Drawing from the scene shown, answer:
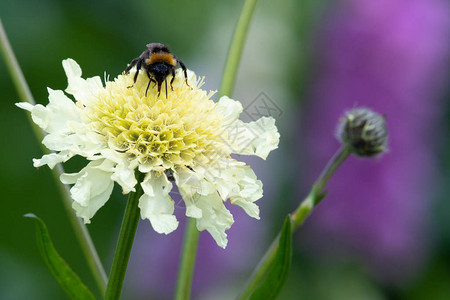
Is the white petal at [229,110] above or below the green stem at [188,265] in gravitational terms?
above

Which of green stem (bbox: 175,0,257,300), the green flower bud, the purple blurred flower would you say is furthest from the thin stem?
the purple blurred flower

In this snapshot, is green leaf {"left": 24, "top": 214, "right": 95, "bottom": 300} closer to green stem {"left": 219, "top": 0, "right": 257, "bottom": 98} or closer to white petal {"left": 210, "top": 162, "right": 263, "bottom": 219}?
white petal {"left": 210, "top": 162, "right": 263, "bottom": 219}

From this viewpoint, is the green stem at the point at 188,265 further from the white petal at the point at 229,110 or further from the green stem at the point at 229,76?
the white petal at the point at 229,110

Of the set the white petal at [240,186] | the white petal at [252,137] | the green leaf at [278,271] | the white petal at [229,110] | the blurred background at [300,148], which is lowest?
the blurred background at [300,148]

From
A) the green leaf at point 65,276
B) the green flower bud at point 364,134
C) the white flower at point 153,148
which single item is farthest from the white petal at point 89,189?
the green flower bud at point 364,134

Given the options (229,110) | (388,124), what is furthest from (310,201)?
(388,124)

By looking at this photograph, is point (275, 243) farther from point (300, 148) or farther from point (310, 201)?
point (300, 148)


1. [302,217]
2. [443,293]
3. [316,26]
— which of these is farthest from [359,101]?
[302,217]
